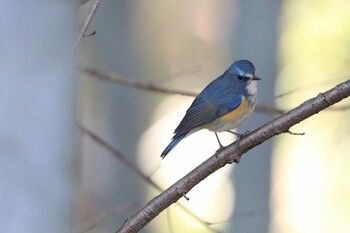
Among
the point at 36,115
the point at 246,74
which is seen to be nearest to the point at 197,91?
the point at 246,74

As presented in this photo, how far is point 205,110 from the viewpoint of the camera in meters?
1.66

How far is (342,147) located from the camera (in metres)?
3.24

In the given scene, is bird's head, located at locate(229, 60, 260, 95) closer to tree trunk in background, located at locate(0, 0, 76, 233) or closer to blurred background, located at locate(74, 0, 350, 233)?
tree trunk in background, located at locate(0, 0, 76, 233)

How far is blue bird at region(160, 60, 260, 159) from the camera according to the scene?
162 centimetres

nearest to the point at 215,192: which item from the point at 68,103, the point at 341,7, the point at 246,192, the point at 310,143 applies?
the point at 246,192

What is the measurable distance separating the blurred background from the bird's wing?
0.85 metres

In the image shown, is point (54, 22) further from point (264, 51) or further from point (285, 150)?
point (285, 150)

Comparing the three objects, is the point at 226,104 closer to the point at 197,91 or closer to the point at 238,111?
the point at 238,111

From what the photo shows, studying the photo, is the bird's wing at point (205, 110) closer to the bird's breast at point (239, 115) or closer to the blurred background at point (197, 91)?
the bird's breast at point (239, 115)

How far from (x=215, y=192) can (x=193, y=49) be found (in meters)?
0.52

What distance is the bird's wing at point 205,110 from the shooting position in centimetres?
161

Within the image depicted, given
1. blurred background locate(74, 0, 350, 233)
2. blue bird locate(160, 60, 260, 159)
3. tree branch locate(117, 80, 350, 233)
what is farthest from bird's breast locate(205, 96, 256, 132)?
blurred background locate(74, 0, 350, 233)

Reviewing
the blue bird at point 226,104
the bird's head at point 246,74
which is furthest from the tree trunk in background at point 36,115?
the bird's head at point 246,74

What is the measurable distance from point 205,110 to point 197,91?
1.22 metres
